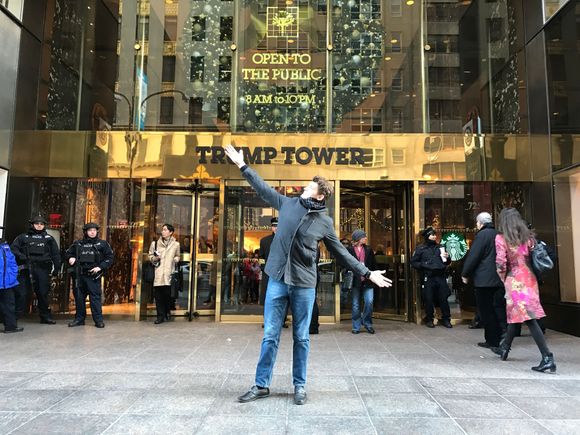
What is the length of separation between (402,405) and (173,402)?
1.94 metres

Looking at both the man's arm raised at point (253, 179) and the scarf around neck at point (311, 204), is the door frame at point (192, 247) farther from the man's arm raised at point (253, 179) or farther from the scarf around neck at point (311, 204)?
the scarf around neck at point (311, 204)

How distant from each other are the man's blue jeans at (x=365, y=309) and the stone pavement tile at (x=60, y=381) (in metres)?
4.14

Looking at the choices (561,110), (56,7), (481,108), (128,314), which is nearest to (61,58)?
(56,7)

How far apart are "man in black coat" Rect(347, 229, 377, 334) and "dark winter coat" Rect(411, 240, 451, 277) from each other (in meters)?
0.92

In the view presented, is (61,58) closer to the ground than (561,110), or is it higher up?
higher up

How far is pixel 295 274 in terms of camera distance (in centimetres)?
381

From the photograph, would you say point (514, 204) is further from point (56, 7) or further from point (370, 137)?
point (56, 7)

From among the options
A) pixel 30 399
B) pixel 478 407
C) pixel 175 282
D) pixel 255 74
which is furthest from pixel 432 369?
pixel 255 74

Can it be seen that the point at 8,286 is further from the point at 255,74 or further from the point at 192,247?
the point at 255,74

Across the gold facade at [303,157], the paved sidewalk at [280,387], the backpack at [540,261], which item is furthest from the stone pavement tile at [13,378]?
the backpack at [540,261]

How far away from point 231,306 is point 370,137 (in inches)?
162

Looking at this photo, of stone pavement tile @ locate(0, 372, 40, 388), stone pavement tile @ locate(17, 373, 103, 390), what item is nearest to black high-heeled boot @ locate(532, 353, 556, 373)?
stone pavement tile @ locate(17, 373, 103, 390)

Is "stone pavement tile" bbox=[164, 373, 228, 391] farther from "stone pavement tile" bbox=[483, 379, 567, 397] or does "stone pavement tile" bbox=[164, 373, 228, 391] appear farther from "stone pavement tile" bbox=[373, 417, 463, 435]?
"stone pavement tile" bbox=[483, 379, 567, 397]

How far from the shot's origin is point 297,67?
9188mm
